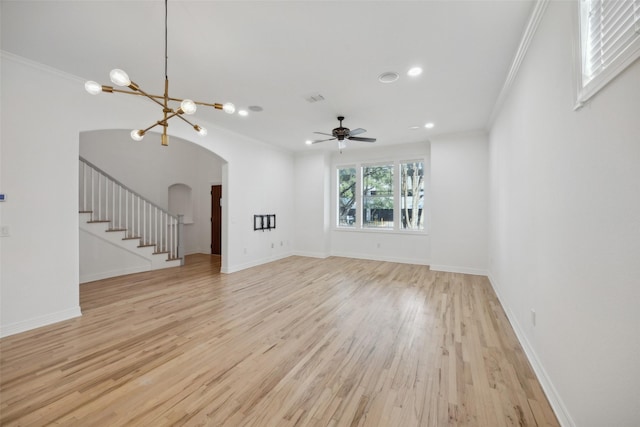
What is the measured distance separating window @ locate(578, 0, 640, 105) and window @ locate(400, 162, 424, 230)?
5136mm

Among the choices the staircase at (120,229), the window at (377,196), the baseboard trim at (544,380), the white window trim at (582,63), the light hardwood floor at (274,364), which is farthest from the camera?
the window at (377,196)

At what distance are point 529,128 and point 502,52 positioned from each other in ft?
3.06

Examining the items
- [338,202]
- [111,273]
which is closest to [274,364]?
[111,273]

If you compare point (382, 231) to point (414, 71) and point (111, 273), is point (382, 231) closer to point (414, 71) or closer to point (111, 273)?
point (414, 71)

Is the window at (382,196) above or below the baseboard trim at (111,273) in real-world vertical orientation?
above

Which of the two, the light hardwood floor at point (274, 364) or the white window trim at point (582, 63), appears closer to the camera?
the white window trim at point (582, 63)

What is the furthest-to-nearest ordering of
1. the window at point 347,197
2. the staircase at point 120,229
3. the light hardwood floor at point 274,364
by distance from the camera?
the window at point 347,197 < the staircase at point 120,229 < the light hardwood floor at point 274,364

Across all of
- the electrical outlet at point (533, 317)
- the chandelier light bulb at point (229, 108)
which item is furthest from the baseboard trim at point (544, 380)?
the chandelier light bulb at point (229, 108)

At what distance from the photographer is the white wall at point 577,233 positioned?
1.07 m

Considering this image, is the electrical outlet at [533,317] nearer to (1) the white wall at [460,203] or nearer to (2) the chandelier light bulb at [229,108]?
(2) the chandelier light bulb at [229,108]

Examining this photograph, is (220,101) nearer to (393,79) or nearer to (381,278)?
(393,79)

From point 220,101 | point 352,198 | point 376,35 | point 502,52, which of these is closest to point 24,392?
point 220,101

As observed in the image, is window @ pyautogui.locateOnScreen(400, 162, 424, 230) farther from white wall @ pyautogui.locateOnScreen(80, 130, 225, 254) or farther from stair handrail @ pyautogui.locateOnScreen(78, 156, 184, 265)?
stair handrail @ pyautogui.locateOnScreen(78, 156, 184, 265)

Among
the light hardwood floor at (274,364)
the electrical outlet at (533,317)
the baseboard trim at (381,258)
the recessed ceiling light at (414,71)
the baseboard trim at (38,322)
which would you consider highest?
the recessed ceiling light at (414,71)
